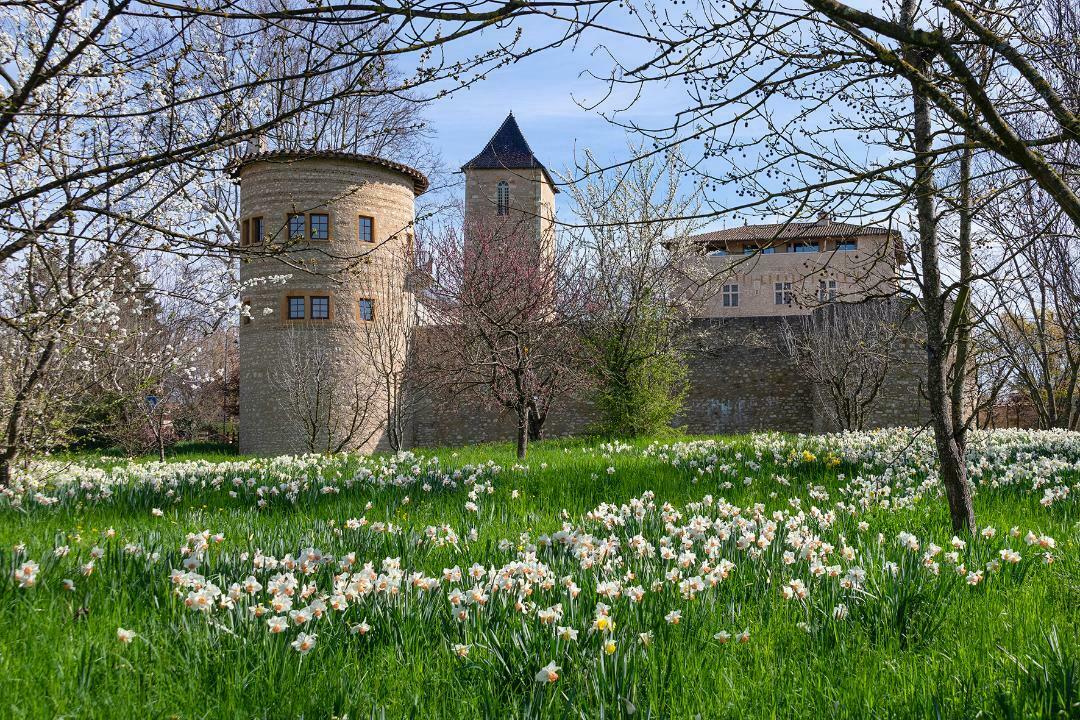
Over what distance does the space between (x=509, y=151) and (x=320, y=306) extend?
15714 millimetres

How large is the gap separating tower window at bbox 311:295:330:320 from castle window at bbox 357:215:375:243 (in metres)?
1.98

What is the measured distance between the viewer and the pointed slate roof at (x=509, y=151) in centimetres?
3281

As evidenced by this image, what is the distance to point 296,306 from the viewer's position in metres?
21.4

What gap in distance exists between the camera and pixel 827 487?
6.69m

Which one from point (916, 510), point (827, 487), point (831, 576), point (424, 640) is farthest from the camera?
point (827, 487)

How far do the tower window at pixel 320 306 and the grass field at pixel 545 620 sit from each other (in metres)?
16.6

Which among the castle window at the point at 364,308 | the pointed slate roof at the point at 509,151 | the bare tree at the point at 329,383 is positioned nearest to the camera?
the bare tree at the point at 329,383

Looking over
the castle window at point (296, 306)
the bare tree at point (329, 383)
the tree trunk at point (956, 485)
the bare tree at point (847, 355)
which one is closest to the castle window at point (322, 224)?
the castle window at point (296, 306)

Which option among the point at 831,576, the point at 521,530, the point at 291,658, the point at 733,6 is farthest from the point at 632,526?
the point at 733,6

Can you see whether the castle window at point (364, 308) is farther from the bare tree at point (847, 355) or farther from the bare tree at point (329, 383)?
the bare tree at point (847, 355)

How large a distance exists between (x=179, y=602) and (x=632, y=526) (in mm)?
2477

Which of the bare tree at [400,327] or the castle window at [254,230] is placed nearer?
the bare tree at [400,327]

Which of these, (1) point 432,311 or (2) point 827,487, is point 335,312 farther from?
(2) point 827,487

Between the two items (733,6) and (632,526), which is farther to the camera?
(632,526)
